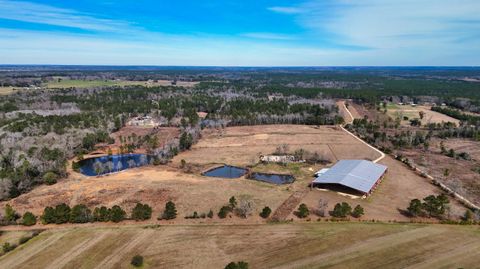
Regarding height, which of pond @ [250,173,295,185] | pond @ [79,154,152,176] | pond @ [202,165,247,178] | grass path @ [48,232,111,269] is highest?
grass path @ [48,232,111,269]

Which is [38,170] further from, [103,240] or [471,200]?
[471,200]

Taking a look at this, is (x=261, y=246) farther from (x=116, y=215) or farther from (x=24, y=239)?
(x=24, y=239)

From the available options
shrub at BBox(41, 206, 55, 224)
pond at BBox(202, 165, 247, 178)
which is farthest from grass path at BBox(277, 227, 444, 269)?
pond at BBox(202, 165, 247, 178)

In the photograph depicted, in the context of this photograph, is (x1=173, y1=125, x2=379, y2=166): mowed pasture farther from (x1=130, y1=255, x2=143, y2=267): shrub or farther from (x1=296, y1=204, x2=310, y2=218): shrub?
(x1=130, y1=255, x2=143, y2=267): shrub

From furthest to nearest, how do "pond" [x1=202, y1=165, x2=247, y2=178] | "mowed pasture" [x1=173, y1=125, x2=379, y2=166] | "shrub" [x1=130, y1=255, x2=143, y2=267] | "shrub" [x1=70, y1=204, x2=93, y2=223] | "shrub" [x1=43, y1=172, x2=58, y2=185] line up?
"mowed pasture" [x1=173, y1=125, x2=379, y2=166]
"pond" [x1=202, y1=165, x2=247, y2=178]
"shrub" [x1=43, y1=172, x2=58, y2=185]
"shrub" [x1=70, y1=204, x2=93, y2=223]
"shrub" [x1=130, y1=255, x2=143, y2=267]

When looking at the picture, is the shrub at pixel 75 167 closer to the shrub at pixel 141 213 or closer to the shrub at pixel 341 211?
the shrub at pixel 141 213

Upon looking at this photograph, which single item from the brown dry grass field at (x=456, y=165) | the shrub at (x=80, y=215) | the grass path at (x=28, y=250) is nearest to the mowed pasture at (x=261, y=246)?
the grass path at (x=28, y=250)

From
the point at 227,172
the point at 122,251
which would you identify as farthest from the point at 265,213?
the point at 227,172
